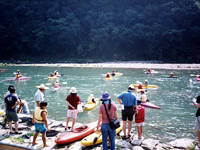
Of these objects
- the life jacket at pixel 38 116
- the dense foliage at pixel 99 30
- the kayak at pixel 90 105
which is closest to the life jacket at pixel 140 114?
the life jacket at pixel 38 116

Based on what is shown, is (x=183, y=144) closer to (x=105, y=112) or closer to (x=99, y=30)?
(x=105, y=112)

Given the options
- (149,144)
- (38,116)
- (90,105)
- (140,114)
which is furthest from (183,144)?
(90,105)

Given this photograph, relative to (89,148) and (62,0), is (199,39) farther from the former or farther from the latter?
(89,148)

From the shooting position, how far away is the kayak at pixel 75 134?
6770 mm

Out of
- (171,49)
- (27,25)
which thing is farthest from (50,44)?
(171,49)

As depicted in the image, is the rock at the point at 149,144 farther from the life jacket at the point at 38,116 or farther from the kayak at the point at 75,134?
the life jacket at the point at 38,116

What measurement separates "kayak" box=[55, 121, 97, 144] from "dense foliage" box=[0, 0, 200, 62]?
49.7m

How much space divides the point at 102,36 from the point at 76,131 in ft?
191

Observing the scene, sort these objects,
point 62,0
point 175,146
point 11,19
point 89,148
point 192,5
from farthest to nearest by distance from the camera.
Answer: point 62,0 < point 11,19 < point 192,5 < point 175,146 < point 89,148

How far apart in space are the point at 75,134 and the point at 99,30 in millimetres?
59605

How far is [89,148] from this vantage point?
664 cm

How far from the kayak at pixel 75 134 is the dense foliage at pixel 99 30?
49.7m

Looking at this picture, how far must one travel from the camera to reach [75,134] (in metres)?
7.25

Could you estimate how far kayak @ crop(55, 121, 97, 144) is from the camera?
6.77 metres
